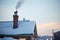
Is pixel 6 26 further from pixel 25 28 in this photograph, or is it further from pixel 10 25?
pixel 25 28

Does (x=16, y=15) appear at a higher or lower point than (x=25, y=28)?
higher

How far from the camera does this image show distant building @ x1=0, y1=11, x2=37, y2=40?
837 centimetres

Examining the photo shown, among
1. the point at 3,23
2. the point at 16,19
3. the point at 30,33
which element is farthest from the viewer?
the point at 3,23

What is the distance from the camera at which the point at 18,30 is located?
861cm

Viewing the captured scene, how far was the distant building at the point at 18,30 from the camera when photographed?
8.37 meters

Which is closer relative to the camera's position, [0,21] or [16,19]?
[16,19]

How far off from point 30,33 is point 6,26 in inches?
71.2

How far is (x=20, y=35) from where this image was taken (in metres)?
8.36

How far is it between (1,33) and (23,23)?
1623 millimetres

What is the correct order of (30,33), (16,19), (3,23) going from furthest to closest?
(3,23), (16,19), (30,33)

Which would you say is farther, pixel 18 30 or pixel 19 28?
pixel 19 28

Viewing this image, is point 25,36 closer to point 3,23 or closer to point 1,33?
point 1,33

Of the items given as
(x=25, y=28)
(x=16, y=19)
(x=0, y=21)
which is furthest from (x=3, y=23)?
(x=25, y=28)

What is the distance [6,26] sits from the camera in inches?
364
